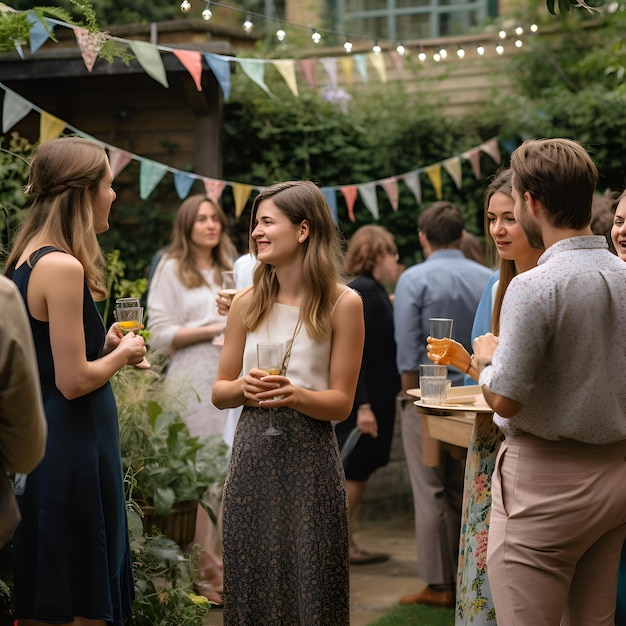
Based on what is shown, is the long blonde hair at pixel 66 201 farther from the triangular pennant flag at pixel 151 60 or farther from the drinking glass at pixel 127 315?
the triangular pennant flag at pixel 151 60

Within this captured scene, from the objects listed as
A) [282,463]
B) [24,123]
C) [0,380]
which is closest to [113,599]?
[282,463]

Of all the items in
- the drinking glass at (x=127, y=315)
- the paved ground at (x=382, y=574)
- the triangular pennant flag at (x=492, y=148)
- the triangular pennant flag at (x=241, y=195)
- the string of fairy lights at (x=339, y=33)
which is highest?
the string of fairy lights at (x=339, y=33)

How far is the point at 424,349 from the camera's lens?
5516 mm

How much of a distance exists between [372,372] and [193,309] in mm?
1209

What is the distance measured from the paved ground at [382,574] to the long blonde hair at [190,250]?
1849mm

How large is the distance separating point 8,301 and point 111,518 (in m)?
1.26

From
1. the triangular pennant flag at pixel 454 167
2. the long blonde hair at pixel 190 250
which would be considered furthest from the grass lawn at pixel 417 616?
the triangular pennant flag at pixel 454 167

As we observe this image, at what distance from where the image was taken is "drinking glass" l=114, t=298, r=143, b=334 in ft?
10.4

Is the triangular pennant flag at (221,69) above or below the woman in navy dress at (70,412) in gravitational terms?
above

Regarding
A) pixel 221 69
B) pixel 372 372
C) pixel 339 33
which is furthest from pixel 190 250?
pixel 339 33

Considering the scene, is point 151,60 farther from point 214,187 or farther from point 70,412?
point 70,412

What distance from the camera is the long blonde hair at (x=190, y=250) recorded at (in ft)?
18.5

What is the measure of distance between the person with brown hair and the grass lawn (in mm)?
865

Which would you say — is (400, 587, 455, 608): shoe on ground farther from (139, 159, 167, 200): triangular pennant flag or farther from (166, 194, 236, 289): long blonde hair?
(139, 159, 167, 200): triangular pennant flag
